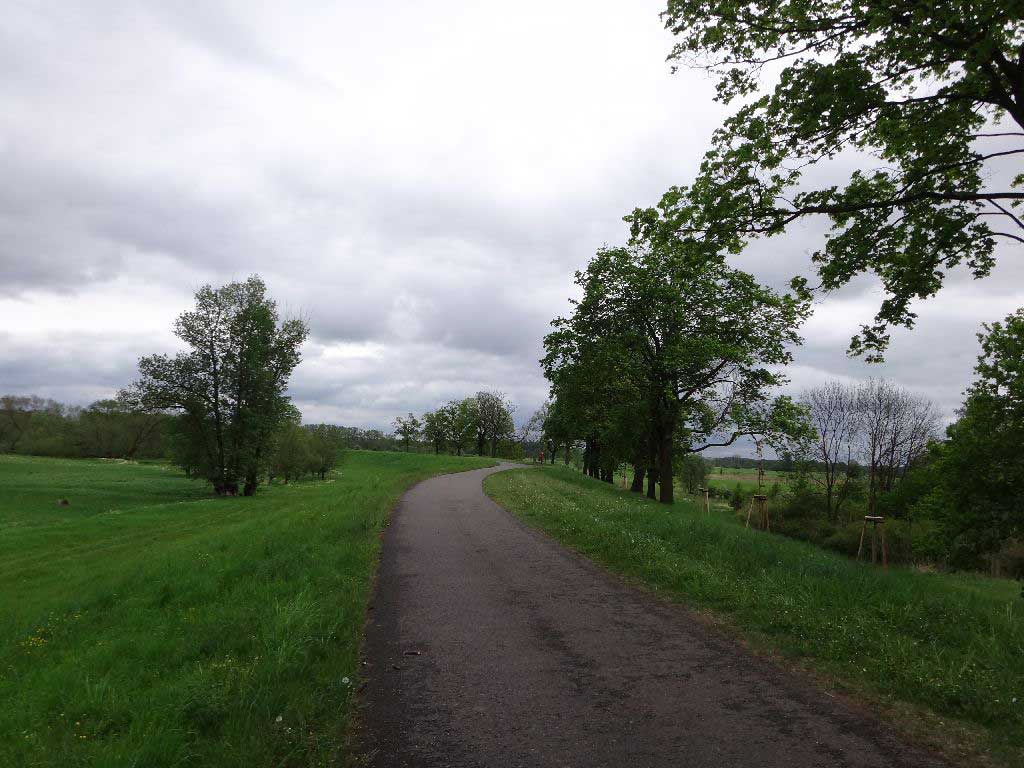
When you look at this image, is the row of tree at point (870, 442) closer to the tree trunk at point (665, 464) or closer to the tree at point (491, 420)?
the tree trunk at point (665, 464)

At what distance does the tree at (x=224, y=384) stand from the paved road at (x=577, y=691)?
36.2 meters

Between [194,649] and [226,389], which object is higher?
[226,389]

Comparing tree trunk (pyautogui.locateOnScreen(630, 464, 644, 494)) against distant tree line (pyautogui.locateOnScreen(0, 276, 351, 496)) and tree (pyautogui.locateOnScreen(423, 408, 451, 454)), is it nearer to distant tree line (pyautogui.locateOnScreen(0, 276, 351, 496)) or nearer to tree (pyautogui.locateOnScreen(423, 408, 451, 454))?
distant tree line (pyautogui.locateOnScreen(0, 276, 351, 496))

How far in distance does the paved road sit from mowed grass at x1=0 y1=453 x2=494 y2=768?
1.90ft

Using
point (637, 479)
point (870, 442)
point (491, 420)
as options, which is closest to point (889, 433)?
point (870, 442)

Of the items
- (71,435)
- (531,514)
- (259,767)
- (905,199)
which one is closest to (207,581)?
(259,767)

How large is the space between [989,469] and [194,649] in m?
13.8

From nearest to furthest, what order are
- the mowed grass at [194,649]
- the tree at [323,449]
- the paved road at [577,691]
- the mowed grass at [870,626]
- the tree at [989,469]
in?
1. the paved road at [577,691]
2. the mowed grass at [194,649]
3. the mowed grass at [870,626]
4. the tree at [989,469]
5. the tree at [323,449]

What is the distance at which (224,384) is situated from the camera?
40531mm

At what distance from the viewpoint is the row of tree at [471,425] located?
10856 centimetres

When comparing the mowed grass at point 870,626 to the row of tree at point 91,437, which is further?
the row of tree at point 91,437

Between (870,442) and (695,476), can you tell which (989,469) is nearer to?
(870,442)

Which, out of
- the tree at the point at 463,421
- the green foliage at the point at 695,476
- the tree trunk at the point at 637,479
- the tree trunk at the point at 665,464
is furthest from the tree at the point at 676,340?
the tree at the point at 463,421

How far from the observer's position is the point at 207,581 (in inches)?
398
